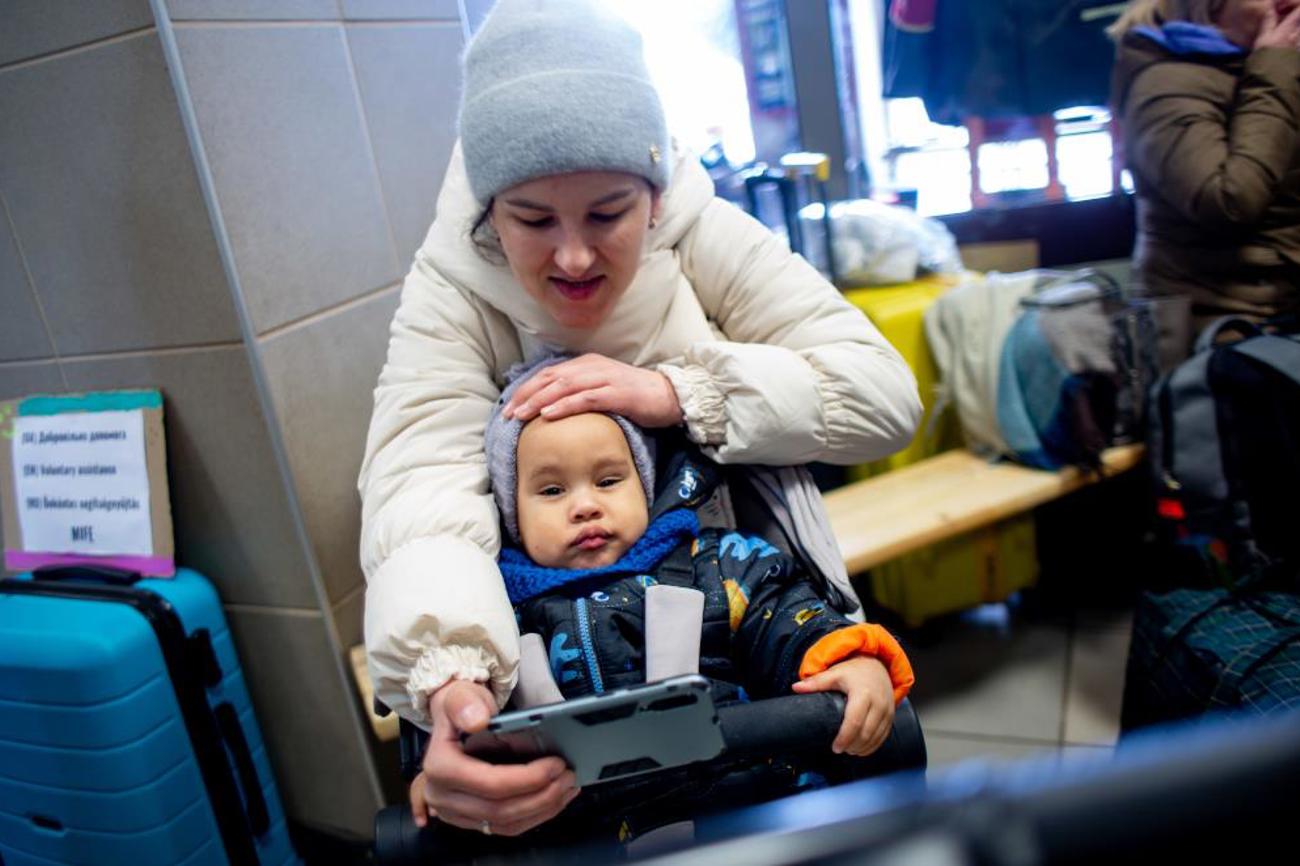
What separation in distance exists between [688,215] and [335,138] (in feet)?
2.20

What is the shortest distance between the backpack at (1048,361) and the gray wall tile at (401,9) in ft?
4.07

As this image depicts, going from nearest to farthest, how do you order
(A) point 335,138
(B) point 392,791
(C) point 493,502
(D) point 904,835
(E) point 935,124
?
(D) point 904,835 → (C) point 493,502 → (A) point 335,138 → (B) point 392,791 → (E) point 935,124

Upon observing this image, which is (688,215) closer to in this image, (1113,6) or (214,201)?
(214,201)

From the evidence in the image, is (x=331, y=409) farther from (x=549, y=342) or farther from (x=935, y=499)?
(x=935, y=499)

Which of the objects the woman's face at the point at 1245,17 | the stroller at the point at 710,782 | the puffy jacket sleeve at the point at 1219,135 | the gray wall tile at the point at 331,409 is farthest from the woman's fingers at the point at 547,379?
the woman's face at the point at 1245,17

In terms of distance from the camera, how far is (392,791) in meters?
1.68

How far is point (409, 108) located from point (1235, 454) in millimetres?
1651

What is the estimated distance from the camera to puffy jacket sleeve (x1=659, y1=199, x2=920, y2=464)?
3.52 feet

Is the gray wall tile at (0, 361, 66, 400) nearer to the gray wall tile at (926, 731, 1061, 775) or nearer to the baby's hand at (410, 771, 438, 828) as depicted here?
the baby's hand at (410, 771, 438, 828)

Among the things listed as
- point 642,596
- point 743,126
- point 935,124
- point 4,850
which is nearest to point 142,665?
point 4,850

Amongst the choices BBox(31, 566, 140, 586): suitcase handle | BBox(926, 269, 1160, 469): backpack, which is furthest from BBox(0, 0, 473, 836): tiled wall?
BBox(926, 269, 1160, 469): backpack

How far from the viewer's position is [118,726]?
4.46ft

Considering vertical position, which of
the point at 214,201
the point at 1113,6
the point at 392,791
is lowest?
the point at 392,791

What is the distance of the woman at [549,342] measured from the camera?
3.05 ft
